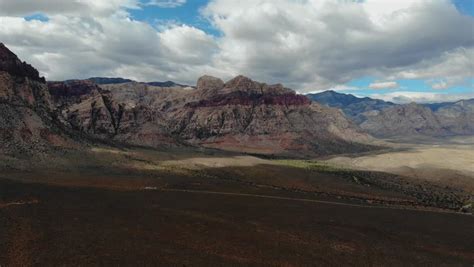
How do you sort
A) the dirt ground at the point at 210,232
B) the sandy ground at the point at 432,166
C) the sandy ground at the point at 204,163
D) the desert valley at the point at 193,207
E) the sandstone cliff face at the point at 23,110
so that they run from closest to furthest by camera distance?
the dirt ground at the point at 210,232 < the desert valley at the point at 193,207 < the sandstone cliff face at the point at 23,110 < the sandy ground at the point at 204,163 < the sandy ground at the point at 432,166

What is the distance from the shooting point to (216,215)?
5050 centimetres

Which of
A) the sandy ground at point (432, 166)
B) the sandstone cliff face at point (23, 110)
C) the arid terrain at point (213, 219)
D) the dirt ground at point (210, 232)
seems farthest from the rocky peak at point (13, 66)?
the sandy ground at point (432, 166)

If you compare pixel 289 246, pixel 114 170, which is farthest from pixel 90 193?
pixel 289 246

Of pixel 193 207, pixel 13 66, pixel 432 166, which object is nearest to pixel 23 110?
pixel 13 66

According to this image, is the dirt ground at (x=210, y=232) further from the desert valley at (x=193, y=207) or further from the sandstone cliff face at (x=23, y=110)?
the sandstone cliff face at (x=23, y=110)

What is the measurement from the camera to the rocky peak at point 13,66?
10762cm

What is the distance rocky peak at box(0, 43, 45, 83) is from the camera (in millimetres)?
107625

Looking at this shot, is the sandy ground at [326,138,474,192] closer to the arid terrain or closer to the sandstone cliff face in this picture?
the arid terrain

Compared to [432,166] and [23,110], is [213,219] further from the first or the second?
[432,166]

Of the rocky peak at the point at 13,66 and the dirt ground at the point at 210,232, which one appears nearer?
the dirt ground at the point at 210,232

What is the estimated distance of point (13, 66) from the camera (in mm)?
110125

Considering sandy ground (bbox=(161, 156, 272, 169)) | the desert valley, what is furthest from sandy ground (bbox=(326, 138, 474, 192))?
sandy ground (bbox=(161, 156, 272, 169))

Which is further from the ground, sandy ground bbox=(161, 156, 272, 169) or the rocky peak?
the rocky peak

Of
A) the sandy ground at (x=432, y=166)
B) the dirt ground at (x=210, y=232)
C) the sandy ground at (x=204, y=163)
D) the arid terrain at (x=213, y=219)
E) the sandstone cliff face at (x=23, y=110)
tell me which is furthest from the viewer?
the sandy ground at (x=432, y=166)
